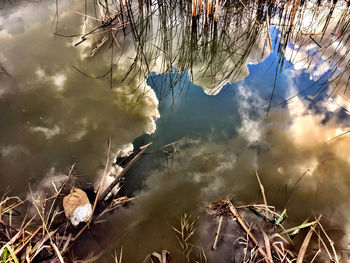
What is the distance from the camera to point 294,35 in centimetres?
217

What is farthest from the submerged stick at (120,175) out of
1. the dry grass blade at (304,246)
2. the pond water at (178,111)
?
the dry grass blade at (304,246)

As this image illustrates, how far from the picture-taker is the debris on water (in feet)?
4.37

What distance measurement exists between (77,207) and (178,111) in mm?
860

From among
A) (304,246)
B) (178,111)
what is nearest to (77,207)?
(178,111)

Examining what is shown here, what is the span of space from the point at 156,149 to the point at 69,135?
21.9 inches

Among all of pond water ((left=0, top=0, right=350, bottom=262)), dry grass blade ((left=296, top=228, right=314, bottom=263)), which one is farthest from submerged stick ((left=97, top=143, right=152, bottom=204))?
dry grass blade ((left=296, top=228, right=314, bottom=263))

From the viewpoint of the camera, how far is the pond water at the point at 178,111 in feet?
4.79

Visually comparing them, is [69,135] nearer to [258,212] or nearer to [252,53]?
[258,212]

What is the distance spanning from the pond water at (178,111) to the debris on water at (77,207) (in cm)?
11

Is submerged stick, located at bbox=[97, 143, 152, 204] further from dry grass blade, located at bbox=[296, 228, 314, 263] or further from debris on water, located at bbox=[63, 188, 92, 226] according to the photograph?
dry grass blade, located at bbox=[296, 228, 314, 263]

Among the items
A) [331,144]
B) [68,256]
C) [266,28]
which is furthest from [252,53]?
[68,256]

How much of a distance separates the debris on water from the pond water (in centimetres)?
11

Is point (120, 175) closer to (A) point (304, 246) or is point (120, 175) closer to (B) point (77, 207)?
(B) point (77, 207)

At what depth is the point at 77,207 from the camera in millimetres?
1343
